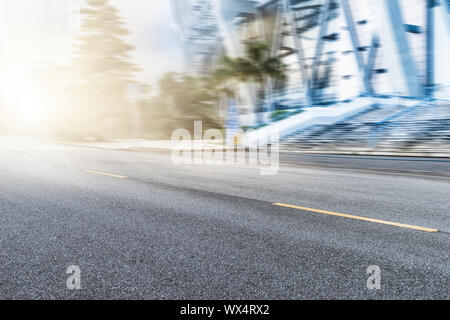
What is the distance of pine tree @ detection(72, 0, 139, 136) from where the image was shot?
34.9 metres

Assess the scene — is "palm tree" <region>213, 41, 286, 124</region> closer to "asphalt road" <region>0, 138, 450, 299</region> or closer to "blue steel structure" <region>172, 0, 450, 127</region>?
"blue steel structure" <region>172, 0, 450, 127</region>

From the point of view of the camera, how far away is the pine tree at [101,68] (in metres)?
34.9

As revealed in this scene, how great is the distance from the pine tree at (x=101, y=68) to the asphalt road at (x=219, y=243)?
3050cm

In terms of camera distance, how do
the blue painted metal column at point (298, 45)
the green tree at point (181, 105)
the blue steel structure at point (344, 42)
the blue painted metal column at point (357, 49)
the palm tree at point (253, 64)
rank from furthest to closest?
the green tree at point (181, 105) < the blue painted metal column at point (298, 45) < the palm tree at point (253, 64) < the blue painted metal column at point (357, 49) < the blue steel structure at point (344, 42)

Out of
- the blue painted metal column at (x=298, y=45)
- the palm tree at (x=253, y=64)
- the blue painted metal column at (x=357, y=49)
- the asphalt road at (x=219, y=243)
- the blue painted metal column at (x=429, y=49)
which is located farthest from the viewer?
the blue painted metal column at (x=298, y=45)

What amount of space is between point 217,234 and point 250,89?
43.5 m

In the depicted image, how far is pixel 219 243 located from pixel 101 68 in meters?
35.9

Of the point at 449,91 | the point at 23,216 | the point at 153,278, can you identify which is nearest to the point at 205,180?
the point at 23,216

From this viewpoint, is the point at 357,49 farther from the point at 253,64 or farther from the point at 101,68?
the point at 101,68

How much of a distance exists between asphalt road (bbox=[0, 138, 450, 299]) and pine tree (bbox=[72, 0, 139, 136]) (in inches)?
1201

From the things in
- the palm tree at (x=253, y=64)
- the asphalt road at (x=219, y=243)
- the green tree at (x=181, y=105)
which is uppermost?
the palm tree at (x=253, y=64)

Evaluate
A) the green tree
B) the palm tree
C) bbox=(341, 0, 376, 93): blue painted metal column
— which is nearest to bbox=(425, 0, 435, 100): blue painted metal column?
bbox=(341, 0, 376, 93): blue painted metal column

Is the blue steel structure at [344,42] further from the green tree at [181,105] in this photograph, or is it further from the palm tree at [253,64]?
the green tree at [181,105]

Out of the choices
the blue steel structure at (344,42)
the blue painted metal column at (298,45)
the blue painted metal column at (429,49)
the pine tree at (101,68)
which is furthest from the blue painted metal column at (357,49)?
the pine tree at (101,68)
